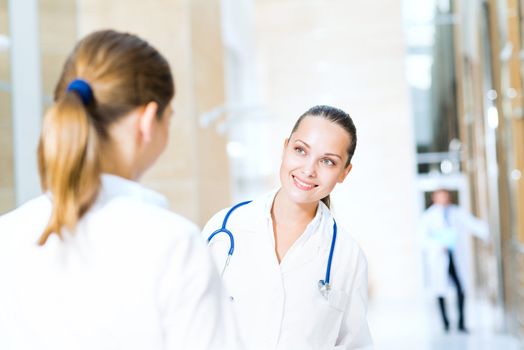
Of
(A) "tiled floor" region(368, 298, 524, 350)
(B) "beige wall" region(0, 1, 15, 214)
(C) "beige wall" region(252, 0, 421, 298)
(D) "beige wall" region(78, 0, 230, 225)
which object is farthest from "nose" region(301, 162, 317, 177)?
(C) "beige wall" region(252, 0, 421, 298)

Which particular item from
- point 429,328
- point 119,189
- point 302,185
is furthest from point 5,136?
point 429,328

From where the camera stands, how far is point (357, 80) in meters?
12.3

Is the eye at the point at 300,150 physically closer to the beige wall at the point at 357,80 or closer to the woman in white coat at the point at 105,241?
the woman in white coat at the point at 105,241

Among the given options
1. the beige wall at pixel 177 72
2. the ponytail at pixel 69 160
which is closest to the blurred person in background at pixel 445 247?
the beige wall at pixel 177 72

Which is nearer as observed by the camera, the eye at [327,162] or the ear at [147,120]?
the ear at [147,120]

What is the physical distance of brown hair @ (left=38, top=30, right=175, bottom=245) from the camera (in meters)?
0.94

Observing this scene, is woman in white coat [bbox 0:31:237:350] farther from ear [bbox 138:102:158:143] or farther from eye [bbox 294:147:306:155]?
eye [bbox 294:147:306:155]

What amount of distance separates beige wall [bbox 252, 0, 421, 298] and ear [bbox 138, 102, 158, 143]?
1100cm

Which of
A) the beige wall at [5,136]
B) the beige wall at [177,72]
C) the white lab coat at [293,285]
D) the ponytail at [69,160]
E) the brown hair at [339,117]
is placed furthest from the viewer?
the beige wall at [177,72]

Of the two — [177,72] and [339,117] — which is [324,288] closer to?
[339,117]

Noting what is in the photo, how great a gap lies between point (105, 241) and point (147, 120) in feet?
0.55

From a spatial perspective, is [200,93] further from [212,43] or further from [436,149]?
[436,149]

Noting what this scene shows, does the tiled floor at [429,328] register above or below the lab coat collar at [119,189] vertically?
below

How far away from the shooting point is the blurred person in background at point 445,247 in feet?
25.8
